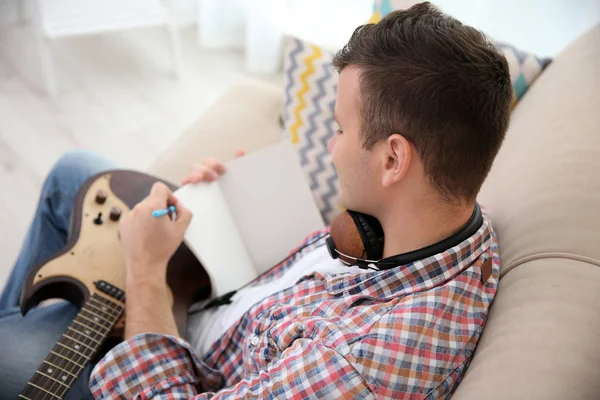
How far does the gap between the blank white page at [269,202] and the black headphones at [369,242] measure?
0.97 ft

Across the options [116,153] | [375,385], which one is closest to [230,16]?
[116,153]

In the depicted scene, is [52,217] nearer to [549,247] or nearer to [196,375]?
[196,375]

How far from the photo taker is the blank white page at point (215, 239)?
4.16ft

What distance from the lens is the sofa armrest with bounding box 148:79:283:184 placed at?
162cm

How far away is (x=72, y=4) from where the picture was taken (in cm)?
241

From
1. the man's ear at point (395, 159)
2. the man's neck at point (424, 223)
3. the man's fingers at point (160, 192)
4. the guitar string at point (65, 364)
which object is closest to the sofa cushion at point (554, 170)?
the man's neck at point (424, 223)

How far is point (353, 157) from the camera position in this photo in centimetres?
97

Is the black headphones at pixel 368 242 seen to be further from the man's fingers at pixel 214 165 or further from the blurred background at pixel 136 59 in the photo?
the blurred background at pixel 136 59

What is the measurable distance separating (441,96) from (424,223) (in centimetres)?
19

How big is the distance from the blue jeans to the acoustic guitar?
0.04 m

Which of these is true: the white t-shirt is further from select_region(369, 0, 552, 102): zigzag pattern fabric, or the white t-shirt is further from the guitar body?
select_region(369, 0, 552, 102): zigzag pattern fabric

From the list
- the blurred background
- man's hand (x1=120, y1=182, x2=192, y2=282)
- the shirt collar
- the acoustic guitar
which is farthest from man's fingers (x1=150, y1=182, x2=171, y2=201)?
the blurred background

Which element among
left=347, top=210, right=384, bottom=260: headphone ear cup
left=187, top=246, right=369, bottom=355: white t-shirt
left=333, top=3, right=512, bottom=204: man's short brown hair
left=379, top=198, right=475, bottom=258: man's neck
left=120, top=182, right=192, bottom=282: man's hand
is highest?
left=333, top=3, right=512, bottom=204: man's short brown hair

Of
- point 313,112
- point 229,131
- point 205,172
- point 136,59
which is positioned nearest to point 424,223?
point 205,172
